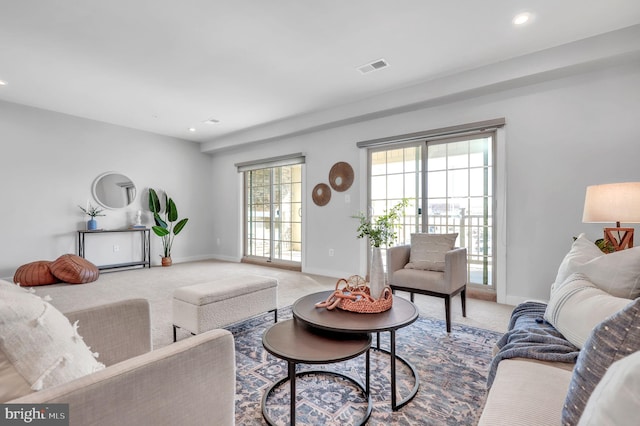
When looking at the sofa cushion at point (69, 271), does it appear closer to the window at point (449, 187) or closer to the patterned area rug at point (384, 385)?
the patterned area rug at point (384, 385)

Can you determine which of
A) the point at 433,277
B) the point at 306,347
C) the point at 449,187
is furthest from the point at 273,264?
the point at 306,347

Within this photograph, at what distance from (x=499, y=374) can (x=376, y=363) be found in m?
1.01

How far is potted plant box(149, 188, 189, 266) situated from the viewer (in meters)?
5.74

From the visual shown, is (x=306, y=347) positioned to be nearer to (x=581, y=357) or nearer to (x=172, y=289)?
(x=581, y=357)

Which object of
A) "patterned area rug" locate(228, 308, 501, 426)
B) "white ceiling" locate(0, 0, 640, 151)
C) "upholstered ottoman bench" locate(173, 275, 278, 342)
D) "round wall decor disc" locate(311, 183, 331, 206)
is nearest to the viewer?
"patterned area rug" locate(228, 308, 501, 426)

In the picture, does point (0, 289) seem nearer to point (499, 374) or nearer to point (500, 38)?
point (499, 374)

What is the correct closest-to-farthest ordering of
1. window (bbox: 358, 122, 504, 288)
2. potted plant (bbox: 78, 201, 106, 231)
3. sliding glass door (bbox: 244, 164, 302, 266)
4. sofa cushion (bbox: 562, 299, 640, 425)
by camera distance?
sofa cushion (bbox: 562, 299, 640, 425) → window (bbox: 358, 122, 504, 288) → potted plant (bbox: 78, 201, 106, 231) → sliding glass door (bbox: 244, 164, 302, 266)

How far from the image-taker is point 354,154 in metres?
4.57

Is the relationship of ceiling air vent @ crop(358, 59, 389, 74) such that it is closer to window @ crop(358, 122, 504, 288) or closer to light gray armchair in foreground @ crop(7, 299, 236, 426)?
window @ crop(358, 122, 504, 288)

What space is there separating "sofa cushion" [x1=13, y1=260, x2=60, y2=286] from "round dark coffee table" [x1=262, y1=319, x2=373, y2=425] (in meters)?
4.29

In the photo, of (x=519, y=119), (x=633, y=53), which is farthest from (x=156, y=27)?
(x=633, y=53)

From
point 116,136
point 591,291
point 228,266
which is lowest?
A: point 228,266

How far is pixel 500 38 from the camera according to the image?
2.70m

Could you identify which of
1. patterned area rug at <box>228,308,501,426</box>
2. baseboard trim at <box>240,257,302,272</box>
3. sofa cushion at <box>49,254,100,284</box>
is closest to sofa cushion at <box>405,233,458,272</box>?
patterned area rug at <box>228,308,501,426</box>
